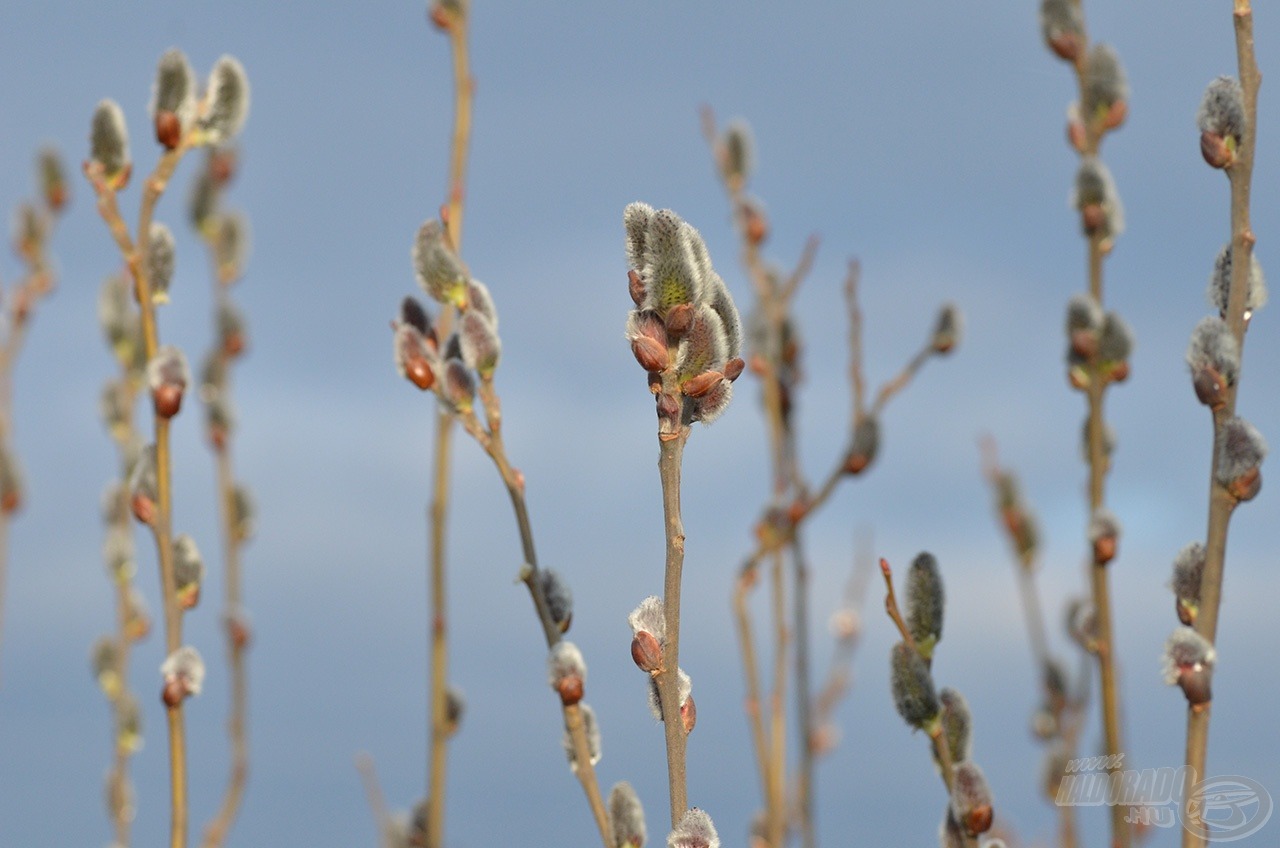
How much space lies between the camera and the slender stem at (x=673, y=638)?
0.76 meters

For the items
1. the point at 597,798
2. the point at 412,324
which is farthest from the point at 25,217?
the point at 597,798

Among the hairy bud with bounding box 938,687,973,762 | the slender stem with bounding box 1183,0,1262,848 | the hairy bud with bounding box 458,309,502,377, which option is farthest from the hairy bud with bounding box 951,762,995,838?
the hairy bud with bounding box 458,309,502,377

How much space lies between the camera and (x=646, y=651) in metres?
0.80

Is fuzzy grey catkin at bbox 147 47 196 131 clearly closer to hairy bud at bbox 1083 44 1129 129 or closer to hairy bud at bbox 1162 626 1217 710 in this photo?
hairy bud at bbox 1162 626 1217 710

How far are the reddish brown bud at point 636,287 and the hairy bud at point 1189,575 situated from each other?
57 centimetres

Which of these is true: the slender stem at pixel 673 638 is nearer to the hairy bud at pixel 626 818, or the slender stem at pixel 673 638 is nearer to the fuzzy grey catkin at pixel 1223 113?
the hairy bud at pixel 626 818

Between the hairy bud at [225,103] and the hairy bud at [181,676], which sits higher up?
the hairy bud at [225,103]

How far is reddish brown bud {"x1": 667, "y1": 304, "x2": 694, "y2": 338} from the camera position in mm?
810

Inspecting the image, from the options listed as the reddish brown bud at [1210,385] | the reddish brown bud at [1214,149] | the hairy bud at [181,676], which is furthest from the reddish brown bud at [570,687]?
the reddish brown bud at [1214,149]

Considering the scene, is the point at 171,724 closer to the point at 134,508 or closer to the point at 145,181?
the point at 134,508

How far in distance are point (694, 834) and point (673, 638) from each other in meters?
0.12

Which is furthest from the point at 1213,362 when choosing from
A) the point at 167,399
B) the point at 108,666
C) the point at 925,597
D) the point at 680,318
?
the point at 108,666

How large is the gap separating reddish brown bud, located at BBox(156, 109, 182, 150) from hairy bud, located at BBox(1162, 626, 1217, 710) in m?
1.11

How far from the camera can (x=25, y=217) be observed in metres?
2.74
